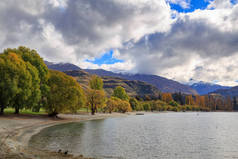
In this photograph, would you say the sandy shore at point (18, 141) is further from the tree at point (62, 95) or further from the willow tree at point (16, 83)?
the tree at point (62, 95)

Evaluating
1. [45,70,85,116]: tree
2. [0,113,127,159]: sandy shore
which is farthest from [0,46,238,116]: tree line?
[0,113,127,159]: sandy shore

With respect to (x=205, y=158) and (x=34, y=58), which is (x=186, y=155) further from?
(x=34, y=58)

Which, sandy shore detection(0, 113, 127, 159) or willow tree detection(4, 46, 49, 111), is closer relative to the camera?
sandy shore detection(0, 113, 127, 159)

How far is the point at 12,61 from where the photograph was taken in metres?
61.7

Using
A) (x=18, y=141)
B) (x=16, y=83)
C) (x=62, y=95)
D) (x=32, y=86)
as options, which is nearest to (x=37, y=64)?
(x=32, y=86)

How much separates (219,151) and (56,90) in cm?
6193

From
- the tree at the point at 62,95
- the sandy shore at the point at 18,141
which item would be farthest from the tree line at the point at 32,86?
the sandy shore at the point at 18,141

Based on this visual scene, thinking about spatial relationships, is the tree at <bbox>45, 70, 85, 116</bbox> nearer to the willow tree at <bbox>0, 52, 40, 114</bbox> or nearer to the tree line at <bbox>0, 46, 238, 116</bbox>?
the tree line at <bbox>0, 46, 238, 116</bbox>

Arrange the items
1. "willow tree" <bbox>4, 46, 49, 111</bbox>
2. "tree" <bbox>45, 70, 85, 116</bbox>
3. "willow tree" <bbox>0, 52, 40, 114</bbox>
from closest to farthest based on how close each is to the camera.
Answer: "willow tree" <bbox>0, 52, 40, 114</bbox> → "willow tree" <bbox>4, 46, 49, 111</bbox> → "tree" <bbox>45, 70, 85, 116</bbox>

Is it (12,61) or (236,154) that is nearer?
(236,154)

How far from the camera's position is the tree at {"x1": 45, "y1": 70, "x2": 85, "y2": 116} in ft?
260

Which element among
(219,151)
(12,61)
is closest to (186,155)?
(219,151)

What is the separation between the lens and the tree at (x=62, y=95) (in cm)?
7912

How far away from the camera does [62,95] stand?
80.0 meters
